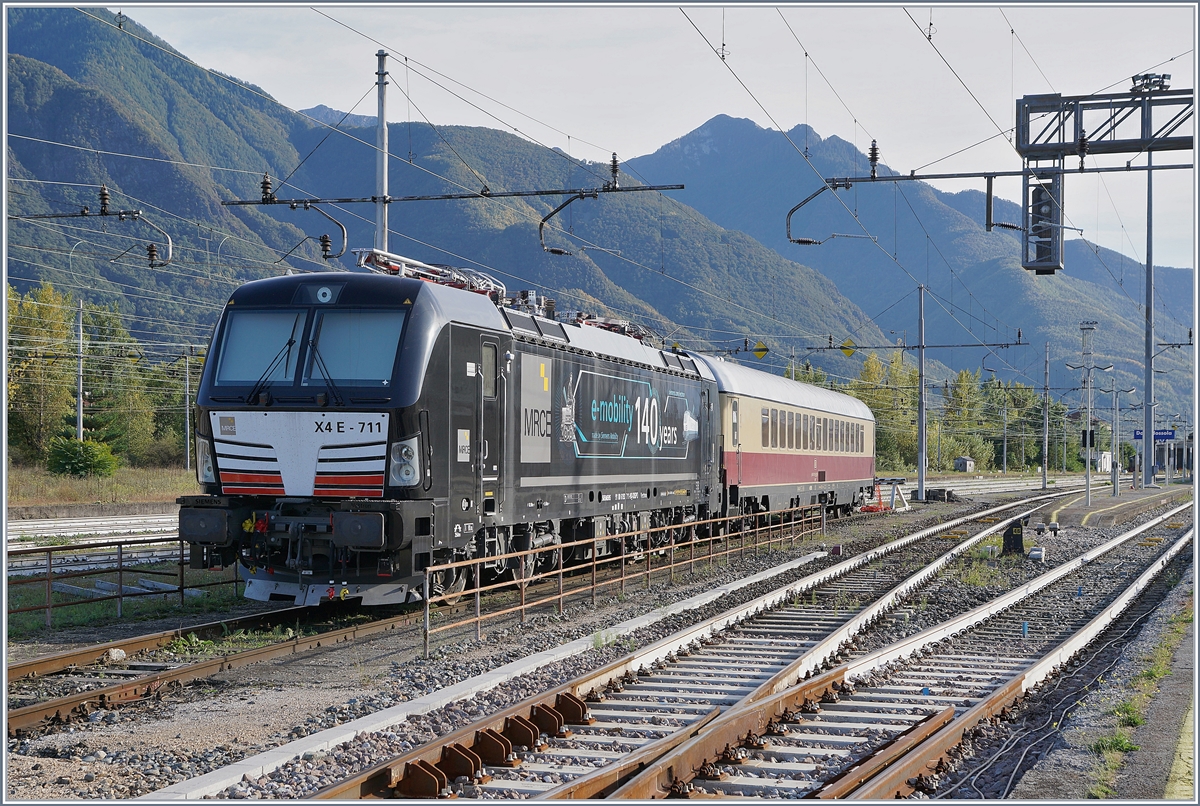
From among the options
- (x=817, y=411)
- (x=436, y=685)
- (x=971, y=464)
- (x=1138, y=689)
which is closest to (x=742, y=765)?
(x=436, y=685)

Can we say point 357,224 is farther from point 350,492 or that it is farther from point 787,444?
point 350,492

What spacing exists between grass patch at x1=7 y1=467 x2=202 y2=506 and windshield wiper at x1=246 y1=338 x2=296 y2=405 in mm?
26474

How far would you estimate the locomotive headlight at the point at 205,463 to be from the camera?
13.0 metres

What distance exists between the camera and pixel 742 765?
311 inches

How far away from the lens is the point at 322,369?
12.6 m

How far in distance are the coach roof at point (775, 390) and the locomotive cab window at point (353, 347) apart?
41.9ft

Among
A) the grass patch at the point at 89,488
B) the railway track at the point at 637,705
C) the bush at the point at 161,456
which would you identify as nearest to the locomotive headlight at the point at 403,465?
the railway track at the point at 637,705

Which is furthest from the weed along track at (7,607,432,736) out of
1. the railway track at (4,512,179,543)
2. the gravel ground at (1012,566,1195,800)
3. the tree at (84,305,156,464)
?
the tree at (84,305,156,464)

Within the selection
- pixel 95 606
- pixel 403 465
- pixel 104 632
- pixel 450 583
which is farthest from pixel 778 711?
pixel 95 606

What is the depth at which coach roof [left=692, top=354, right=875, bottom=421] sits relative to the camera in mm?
25672

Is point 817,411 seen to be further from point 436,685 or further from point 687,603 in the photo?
point 436,685

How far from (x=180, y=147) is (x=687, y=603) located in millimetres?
185804

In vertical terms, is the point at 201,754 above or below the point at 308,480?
below

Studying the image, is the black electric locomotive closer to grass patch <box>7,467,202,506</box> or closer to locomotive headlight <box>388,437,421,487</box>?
locomotive headlight <box>388,437,421,487</box>
